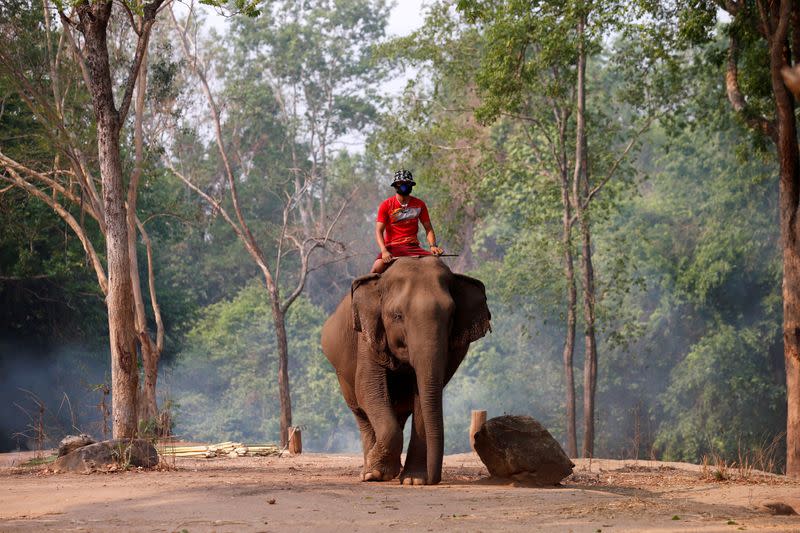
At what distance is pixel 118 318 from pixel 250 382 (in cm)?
3448

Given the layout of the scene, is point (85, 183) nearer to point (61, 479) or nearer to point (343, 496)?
point (61, 479)

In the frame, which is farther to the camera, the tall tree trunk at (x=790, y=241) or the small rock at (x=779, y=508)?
the tall tree trunk at (x=790, y=241)

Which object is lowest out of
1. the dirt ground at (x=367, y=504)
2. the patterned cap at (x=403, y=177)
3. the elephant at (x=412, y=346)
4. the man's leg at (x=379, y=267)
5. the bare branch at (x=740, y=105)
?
the dirt ground at (x=367, y=504)

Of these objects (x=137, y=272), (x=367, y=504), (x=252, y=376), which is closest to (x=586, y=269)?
(x=137, y=272)

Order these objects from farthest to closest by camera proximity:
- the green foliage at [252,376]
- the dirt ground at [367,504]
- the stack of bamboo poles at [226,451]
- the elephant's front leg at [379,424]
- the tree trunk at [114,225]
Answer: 1. the green foliage at [252,376]
2. the stack of bamboo poles at [226,451]
3. the tree trunk at [114,225]
4. the elephant's front leg at [379,424]
5. the dirt ground at [367,504]

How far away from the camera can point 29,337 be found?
1200 inches

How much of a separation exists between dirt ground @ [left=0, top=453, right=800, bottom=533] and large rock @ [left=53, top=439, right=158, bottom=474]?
39 centimetres

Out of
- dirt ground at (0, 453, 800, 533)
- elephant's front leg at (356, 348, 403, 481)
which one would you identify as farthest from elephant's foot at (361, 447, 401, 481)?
dirt ground at (0, 453, 800, 533)

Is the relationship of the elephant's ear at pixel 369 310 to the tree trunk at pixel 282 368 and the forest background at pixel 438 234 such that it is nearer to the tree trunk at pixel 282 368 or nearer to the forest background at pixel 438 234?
the forest background at pixel 438 234

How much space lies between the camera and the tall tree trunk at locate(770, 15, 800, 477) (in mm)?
15086

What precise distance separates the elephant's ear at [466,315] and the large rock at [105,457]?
4.41 meters

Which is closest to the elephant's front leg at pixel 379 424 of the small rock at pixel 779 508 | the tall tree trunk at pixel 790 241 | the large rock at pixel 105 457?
the large rock at pixel 105 457

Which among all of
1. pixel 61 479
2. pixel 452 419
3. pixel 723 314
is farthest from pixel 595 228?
pixel 61 479

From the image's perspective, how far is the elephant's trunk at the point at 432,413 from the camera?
36.6 ft
